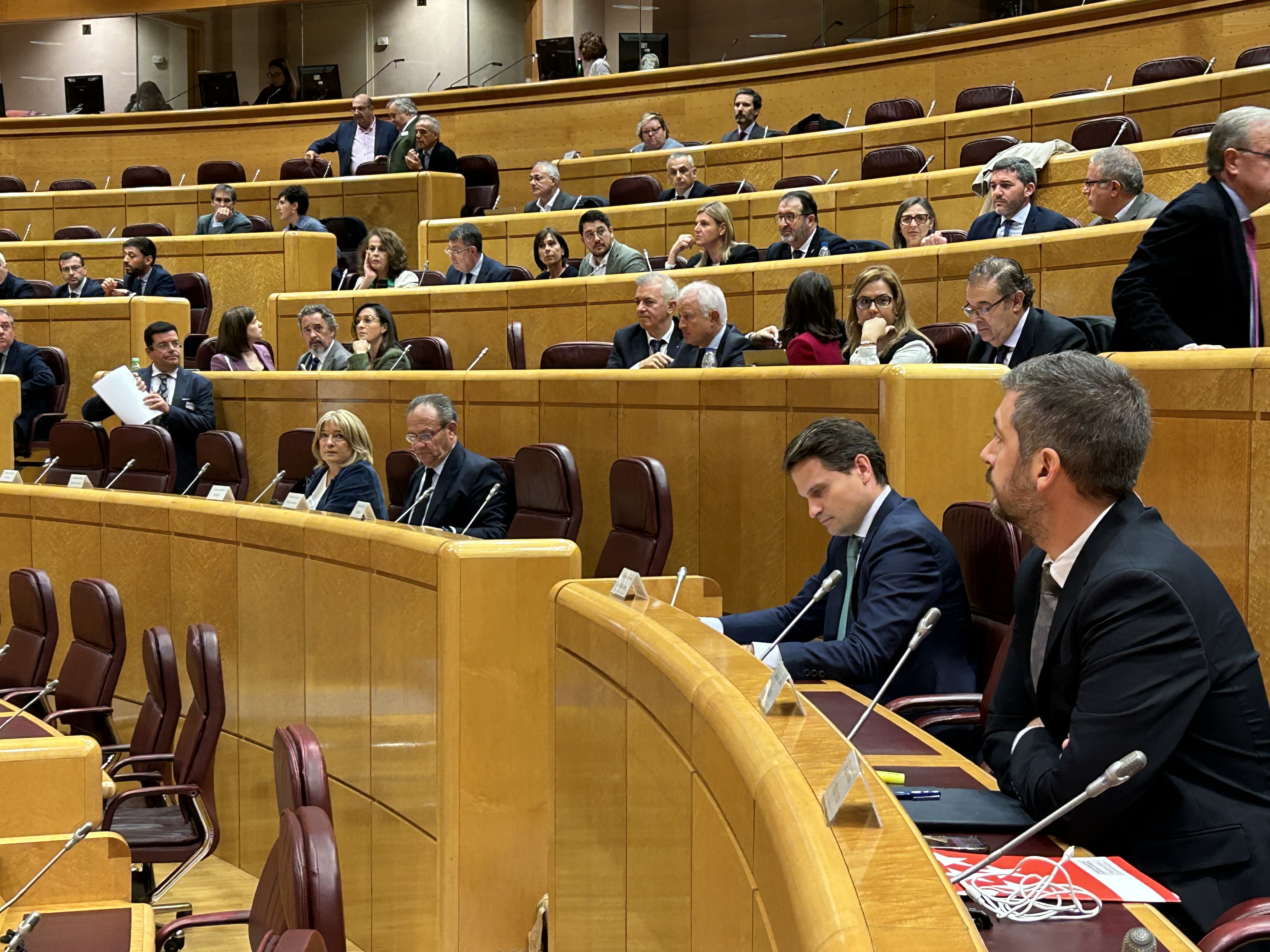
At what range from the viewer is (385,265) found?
5754mm

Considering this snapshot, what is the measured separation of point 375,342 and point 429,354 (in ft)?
0.63

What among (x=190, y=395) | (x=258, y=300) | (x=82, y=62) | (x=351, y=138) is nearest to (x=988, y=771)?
(x=190, y=395)

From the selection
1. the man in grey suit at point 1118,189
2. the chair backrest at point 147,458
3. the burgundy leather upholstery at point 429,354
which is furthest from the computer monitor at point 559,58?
the man in grey suit at point 1118,189

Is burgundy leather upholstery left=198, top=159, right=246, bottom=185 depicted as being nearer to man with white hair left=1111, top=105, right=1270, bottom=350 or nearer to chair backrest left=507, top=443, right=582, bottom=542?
chair backrest left=507, top=443, right=582, bottom=542

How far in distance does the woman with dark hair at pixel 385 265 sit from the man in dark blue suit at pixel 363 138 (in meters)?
2.25

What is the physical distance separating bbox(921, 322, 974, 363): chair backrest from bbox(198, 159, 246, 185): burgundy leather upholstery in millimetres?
6084

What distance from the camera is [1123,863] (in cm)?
108

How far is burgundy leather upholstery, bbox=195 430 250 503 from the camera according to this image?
4.41 metres

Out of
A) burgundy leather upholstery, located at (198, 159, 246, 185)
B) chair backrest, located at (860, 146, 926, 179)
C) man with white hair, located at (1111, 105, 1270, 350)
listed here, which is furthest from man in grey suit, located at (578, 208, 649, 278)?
burgundy leather upholstery, located at (198, 159, 246, 185)

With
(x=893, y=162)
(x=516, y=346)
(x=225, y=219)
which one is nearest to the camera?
(x=516, y=346)

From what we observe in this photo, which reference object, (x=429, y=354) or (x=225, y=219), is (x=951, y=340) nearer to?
(x=429, y=354)

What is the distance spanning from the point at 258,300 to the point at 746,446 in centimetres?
433

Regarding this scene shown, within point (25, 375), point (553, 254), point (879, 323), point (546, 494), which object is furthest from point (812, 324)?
point (25, 375)

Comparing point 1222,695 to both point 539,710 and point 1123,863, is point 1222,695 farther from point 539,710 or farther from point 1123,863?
point 539,710
